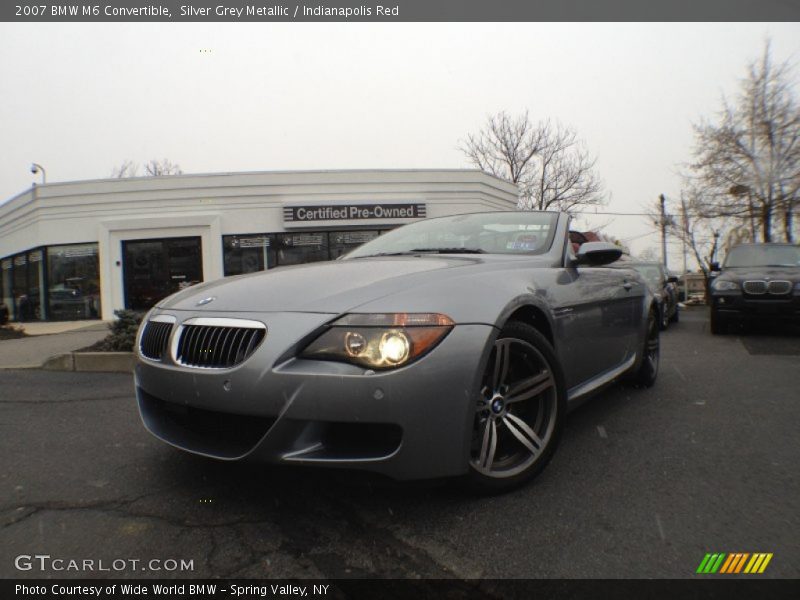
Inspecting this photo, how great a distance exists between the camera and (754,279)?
7.53 meters

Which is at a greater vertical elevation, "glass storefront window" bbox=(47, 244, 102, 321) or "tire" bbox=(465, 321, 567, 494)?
"glass storefront window" bbox=(47, 244, 102, 321)

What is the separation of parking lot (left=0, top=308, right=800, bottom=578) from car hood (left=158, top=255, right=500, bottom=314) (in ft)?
2.38

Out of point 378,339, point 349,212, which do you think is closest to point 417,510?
point 378,339

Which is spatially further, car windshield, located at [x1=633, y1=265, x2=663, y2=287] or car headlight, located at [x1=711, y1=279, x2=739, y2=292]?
car windshield, located at [x1=633, y1=265, x2=663, y2=287]

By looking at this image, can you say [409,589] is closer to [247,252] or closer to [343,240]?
[343,240]

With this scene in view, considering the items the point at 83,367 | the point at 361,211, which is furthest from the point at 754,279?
the point at 361,211

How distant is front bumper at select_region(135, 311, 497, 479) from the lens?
1735 mm

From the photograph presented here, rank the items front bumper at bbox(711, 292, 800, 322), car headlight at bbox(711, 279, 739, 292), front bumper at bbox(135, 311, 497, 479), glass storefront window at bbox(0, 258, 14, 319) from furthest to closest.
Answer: glass storefront window at bbox(0, 258, 14, 319), car headlight at bbox(711, 279, 739, 292), front bumper at bbox(711, 292, 800, 322), front bumper at bbox(135, 311, 497, 479)

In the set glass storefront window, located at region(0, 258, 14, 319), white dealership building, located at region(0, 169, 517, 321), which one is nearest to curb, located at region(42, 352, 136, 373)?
white dealership building, located at region(0, 169, 517, 321)

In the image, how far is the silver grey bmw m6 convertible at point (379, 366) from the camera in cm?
176

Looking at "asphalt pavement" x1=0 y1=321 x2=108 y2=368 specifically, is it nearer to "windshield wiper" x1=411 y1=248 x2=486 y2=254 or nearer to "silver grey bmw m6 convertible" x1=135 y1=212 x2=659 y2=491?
"silver grey bmw m6 convertible" x1=135 y1=212 x2=659 y2=491

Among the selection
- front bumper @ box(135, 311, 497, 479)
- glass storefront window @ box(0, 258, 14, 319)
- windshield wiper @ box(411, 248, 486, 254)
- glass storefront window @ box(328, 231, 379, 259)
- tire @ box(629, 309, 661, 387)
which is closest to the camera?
front bumper @ box(135, 311, 497, 479)

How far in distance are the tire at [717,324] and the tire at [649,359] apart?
4398 millimetres

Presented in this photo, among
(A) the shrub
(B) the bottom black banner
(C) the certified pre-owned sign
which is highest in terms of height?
(C) the certified pre-owned sign
